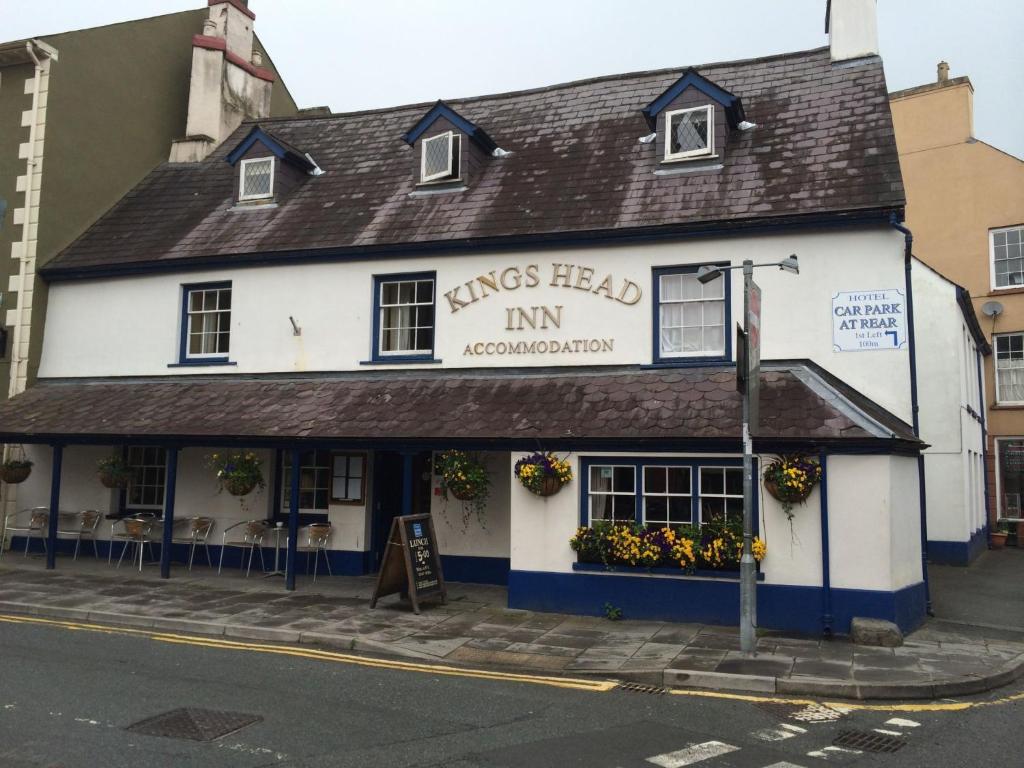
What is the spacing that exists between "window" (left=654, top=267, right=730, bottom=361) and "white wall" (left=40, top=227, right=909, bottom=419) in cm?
19

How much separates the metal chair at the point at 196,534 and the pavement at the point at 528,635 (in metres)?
1.05

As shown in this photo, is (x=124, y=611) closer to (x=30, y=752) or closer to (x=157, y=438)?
(x=157, y=438)

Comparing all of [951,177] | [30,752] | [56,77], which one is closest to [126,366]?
[56,77]

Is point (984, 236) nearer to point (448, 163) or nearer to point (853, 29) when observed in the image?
point (853, 29)

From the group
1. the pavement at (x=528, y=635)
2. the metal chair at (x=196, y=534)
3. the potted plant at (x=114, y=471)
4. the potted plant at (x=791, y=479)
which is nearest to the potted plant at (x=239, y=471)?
the metal chair at (x=196, y=534)

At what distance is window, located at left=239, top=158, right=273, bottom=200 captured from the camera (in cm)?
1764

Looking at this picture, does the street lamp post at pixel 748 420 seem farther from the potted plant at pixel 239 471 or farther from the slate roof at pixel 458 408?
the potted plant at pixel 239 471

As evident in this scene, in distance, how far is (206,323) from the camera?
16672 mm

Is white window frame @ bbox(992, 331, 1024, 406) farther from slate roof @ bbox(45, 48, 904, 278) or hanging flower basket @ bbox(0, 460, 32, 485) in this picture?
hanging flower basket @ bbox(0, 460, 32, 485)

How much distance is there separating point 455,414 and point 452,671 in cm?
498

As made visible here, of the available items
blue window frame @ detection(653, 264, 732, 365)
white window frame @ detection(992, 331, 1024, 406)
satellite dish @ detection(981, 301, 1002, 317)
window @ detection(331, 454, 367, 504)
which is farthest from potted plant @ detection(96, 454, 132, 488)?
white window frame @ detection(992, 331, 1024, 406)

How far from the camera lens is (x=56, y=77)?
1775cm

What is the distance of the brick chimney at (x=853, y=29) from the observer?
15344 millimetres

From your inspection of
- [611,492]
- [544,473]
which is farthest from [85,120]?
[611,492]
